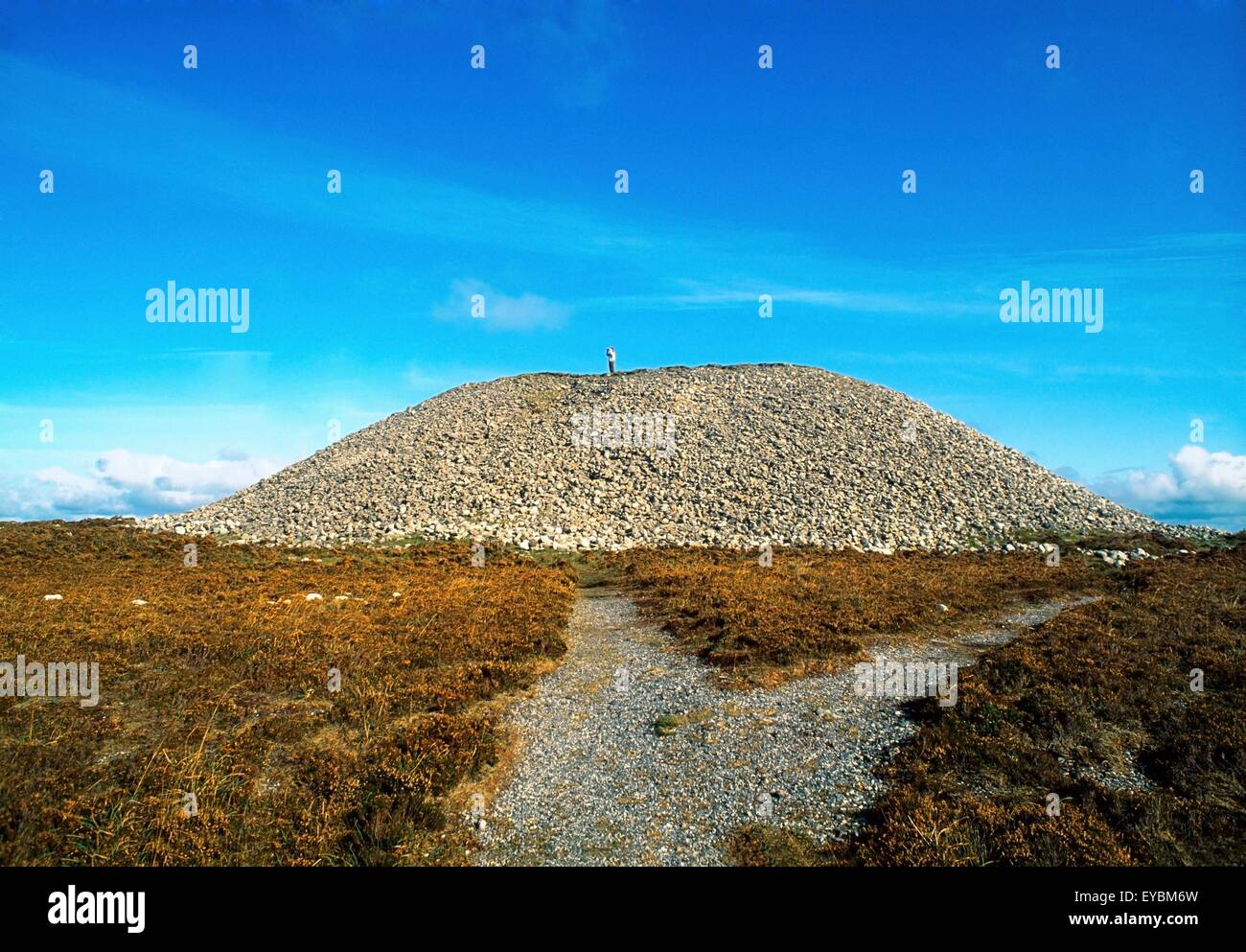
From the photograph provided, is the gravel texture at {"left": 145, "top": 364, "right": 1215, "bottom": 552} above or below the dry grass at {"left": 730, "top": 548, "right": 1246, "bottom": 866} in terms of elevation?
above

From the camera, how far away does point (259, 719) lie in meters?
12.3

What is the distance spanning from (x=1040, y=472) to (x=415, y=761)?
203 ft

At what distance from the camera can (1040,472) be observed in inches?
2254

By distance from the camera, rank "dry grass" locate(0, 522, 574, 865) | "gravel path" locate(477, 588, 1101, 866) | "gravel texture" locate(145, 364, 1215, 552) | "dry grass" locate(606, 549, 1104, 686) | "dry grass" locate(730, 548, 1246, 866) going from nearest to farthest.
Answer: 1. "dry grass" locate(730, 548, 1246, 866)
2. "dry grass" locate(0, 522, 574, 865)
3. "gravel path" locate(477, 588, 1101, 866)
4. "dry grass" locate(606, 549, 1104, 686)
5. "gravel texture" locate(145, 364, 1215, 552)

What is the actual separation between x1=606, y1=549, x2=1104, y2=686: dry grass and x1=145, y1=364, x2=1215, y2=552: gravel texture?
280 inches

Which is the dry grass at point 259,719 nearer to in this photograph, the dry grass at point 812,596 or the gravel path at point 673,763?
the gravel path at point 673,763

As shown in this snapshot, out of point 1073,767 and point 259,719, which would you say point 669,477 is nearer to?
point 259,719

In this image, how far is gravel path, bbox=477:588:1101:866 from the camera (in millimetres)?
8539

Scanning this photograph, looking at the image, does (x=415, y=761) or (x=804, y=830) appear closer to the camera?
(x=804, y=830)

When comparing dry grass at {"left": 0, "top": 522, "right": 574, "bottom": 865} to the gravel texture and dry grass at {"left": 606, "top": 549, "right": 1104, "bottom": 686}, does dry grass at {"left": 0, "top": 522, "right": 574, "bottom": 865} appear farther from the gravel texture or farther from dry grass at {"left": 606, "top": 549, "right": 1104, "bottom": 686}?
the gravel texture

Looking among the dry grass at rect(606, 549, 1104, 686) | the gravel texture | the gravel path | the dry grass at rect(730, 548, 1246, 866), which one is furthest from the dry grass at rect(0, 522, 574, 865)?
the gravel texture

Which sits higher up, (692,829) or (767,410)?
(767,410)
